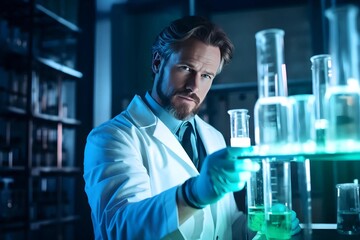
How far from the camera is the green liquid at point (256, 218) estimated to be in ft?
3.15

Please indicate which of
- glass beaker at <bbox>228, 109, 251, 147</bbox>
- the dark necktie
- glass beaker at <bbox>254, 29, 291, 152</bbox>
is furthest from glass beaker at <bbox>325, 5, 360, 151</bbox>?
the dark necktie

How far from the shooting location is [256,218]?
38.1 inches

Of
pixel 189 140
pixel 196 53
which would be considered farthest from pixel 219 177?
A: pixel 189 140

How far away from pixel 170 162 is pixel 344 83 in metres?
0.65

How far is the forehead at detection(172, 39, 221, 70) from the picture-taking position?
128cm

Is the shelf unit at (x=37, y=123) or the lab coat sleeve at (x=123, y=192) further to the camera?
the shelf unit at (x=37, y=123)

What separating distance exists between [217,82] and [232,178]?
2.32 m

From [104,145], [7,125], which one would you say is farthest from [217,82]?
[104,145]

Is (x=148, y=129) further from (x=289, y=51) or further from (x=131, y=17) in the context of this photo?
(x=131, y=17)

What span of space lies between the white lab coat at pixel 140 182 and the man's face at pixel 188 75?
9 cm

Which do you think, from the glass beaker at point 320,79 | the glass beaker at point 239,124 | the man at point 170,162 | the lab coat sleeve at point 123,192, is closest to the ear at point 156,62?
the man at point 170,162

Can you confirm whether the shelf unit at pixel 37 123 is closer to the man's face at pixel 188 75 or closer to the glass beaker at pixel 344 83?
the man's face at pixel 188 75

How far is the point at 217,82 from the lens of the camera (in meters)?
3.10

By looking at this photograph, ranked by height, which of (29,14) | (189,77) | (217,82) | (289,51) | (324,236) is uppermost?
(29,14)
